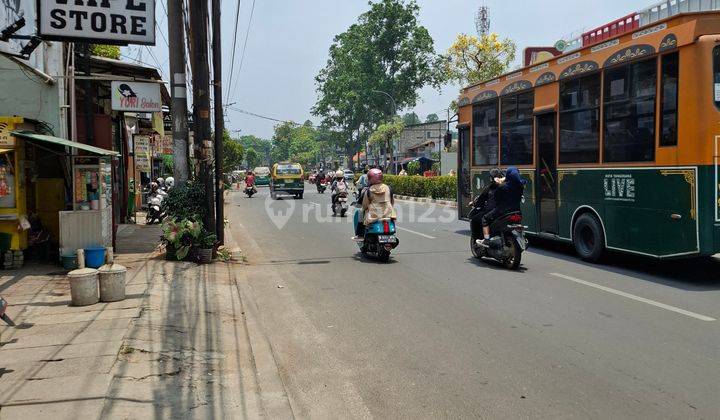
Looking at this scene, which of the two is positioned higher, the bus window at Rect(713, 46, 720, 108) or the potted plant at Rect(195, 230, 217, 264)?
the bus window at Rect(713, 46, 720, 108)

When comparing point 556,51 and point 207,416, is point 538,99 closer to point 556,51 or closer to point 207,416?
point 556,51

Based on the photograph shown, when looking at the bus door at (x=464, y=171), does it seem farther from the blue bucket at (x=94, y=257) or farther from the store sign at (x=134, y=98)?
the blue bucket at (x=94, y=257)

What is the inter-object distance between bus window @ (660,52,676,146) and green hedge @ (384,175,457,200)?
58.6 feet

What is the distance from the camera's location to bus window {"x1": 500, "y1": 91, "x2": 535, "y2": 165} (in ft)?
38.7

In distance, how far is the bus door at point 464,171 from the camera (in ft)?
47.4

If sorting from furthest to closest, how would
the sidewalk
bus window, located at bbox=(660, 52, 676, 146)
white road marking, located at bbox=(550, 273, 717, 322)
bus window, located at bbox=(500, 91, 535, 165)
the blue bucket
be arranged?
bus window, located at bbox=(500, 91, 535, 165) < the blue bucket < bus window, located at bbox=(660, 52, 676, 146) < white road marking, located at bbox=(550, 273, 717, 322) < the sidewalk

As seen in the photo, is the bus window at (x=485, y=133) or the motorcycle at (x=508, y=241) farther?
the bus window at (x=485, y=133)

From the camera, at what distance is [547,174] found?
11.3 m

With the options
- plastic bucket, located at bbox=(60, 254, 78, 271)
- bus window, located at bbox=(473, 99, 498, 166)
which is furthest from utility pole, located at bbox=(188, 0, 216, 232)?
bus window, located at bbox=(473, 99, 498, 166)

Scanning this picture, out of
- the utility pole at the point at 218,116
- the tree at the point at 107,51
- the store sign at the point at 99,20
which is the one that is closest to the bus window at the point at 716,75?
the utility pole at the point at 218,116

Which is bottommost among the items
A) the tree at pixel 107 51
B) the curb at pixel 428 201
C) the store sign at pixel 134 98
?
the curb at pixel 428 201

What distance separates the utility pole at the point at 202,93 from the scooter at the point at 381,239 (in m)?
2.88

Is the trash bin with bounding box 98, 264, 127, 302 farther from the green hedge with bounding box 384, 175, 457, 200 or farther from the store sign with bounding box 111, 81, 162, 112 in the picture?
the green hedge with bounding box 384, 175, 457, 200

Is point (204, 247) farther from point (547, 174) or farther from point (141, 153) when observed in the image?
point (141, 153)
